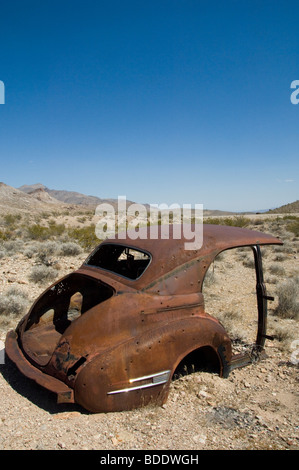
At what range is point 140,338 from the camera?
2.88m

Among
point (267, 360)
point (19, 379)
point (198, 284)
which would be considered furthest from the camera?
point (267, 360)

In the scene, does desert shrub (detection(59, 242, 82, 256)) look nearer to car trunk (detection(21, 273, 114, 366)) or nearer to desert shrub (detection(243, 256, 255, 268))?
desert shrub (detection(243, 256, 255, 268))

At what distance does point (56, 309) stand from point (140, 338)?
1.98 metres

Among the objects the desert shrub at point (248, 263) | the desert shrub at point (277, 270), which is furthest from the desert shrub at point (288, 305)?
the desert shrub at point (248, 263)

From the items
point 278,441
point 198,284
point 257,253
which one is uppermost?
point 257,253

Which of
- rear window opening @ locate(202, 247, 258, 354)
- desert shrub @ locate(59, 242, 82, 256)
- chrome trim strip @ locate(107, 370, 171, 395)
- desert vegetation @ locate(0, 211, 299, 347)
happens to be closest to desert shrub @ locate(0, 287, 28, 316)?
desert vegetation @ locate(0, 211, 299, 347)

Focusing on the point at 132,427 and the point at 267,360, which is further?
the point at 267,360

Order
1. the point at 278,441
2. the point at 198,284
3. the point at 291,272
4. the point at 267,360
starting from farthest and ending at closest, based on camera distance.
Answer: the point at 291,272, the point at 267,360, the point at 198,284, the point at 278,441

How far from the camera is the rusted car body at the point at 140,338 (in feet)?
9.07

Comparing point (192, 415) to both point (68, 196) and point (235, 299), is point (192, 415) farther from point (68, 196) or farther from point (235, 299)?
point (68, 196)

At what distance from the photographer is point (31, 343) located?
3814 millimetres

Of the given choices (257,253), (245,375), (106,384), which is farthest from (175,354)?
(257,253)
